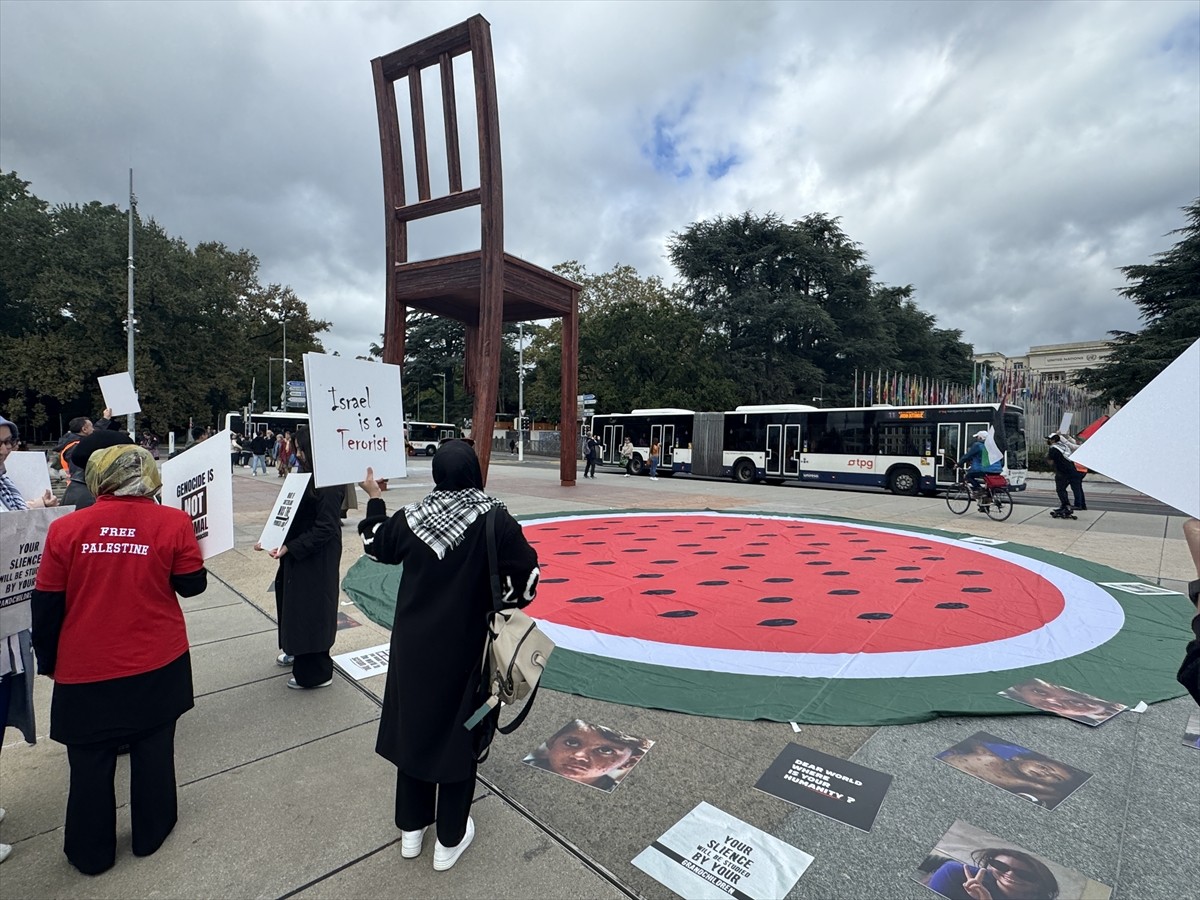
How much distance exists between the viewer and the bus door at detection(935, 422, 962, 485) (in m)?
17.9

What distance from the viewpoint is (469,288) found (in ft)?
46.3

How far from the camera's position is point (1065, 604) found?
5844 mm

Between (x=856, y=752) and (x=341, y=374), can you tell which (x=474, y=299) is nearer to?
(x=341, y=374)

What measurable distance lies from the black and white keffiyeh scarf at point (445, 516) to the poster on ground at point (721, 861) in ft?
4.52

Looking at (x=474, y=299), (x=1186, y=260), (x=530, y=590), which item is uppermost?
(x=1186, y=260)

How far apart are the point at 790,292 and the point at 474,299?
113 ft

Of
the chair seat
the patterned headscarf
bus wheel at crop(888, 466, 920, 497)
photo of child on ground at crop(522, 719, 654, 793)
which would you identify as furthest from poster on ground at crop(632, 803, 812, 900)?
bus wheel at crop(888, 466, 920, 497)

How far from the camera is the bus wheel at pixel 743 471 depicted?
2306cm

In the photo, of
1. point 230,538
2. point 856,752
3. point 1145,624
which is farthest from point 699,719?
point 1145,624

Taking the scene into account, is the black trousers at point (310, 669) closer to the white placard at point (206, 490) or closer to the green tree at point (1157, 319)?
the white placard at point (206, 490)

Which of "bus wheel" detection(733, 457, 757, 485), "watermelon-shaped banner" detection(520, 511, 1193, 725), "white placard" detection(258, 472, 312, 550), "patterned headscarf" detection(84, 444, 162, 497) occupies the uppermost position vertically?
"patterned headscarf" detection(84, 444, 162, 497)

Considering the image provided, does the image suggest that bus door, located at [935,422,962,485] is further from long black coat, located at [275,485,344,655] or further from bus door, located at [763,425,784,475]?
long black coat, located at [275,485,344,655]

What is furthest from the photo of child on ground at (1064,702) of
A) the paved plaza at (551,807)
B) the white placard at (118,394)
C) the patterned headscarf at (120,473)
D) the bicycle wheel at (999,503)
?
the bicycle wheel at (999,503)

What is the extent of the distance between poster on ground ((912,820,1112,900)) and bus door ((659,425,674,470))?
23.3m
